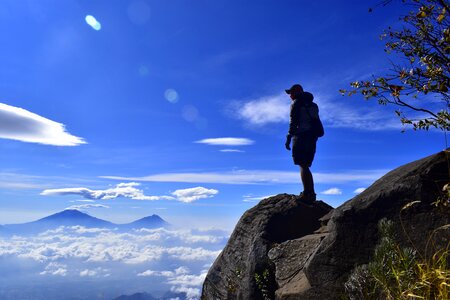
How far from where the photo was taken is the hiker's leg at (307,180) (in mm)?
13812

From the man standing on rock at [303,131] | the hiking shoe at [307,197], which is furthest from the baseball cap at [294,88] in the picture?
the hiking shoe at [307,197]

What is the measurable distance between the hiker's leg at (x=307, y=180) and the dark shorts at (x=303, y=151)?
191 mm

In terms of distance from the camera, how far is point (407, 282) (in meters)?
5.36

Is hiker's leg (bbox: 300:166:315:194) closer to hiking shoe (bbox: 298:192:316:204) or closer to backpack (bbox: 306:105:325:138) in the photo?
hiking shoe (bbox: 298:192:316:204)

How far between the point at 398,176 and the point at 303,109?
5.46 meters

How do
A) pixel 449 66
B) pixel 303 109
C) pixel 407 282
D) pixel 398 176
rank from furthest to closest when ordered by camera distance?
pixel 303 109
pixel 398 176
pixel 449 66
pixel 407 282

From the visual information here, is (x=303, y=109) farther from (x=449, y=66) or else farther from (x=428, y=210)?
(x=449, y=66)

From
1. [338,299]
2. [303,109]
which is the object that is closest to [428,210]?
[338,299]

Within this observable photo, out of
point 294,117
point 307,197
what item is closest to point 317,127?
point 294,117

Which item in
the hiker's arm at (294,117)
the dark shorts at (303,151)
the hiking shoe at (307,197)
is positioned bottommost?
the hiking shoe at (307,197)

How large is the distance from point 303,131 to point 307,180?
6.61 feet

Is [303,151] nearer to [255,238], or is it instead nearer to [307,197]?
[307,197]

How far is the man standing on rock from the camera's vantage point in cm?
1376

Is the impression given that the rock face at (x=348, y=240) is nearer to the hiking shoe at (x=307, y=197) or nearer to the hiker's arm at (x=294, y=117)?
the hiking shoe at (x=307, y=197)
